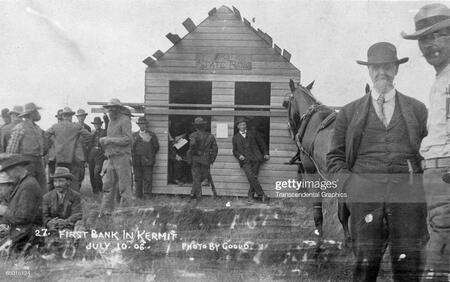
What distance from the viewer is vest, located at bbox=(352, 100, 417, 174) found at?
9.43ft

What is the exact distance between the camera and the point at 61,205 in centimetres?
360

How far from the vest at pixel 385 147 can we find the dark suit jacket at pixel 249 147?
79 cm

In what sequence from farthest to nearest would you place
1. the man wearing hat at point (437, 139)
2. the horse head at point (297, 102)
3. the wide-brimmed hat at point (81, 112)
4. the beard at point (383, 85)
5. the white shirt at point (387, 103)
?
1. the horse head at point (297, 102)
2. the wide-brimmed hat at point (81, 112)
3. the beard at point (383, 85)
4. the white shirt at point (387, 103)
5. the man wearing hat at point (437, 139)

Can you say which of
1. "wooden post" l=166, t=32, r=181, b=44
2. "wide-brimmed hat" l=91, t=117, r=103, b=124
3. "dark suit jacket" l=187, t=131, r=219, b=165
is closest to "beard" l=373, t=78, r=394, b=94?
"dark suit jacket" l=187, t=131, r=219, b=165

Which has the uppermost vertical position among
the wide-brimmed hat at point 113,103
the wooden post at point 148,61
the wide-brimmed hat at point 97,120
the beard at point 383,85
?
the wooden post at point 148,61

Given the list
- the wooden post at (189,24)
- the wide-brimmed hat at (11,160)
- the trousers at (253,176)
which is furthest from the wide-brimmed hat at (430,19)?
the wide-brimmed hat at (11,160)

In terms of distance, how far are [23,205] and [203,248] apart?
1.32 metres

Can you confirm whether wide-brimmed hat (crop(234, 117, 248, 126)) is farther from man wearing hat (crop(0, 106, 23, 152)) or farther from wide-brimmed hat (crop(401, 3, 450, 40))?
man wearing hat (crop(0, 106, 23, 152))

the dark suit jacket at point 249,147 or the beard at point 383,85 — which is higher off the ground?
the beard at point 383,85

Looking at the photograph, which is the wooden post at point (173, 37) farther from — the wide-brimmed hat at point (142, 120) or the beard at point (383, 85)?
the beard at point (383, 85)

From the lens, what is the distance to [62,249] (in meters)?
3.50

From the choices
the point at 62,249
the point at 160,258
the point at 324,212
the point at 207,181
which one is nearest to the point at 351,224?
the point at 324,212

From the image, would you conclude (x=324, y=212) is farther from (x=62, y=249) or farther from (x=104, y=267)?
(x=62, y=249)

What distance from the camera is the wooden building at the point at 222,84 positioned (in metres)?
3.49
